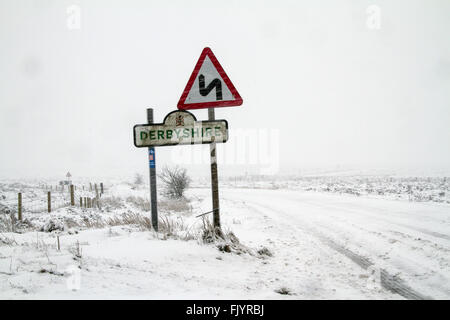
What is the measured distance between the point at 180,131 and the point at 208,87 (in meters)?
0.82

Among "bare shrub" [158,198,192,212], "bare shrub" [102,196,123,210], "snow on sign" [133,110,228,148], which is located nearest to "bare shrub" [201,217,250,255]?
"snow on sign" [133,110,228,148]

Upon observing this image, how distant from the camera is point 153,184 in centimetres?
409

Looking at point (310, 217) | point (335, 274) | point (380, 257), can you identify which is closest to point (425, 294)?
point (335, 274)

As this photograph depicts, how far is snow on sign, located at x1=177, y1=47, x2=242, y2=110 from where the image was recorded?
3.51m

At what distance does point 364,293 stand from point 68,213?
1096 cm

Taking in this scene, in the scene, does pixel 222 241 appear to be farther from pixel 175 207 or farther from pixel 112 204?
pixel 112 204

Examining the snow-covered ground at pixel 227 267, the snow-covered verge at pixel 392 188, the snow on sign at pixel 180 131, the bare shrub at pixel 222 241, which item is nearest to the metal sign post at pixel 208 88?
the snow on sign at pixel 180 131

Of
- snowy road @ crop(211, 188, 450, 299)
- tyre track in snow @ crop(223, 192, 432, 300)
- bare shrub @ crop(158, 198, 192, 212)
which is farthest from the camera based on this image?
bare shrub @ crop(158, 198, 192, 212)

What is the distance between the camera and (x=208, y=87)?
3.54 m

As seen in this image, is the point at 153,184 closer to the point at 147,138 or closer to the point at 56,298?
the point at 147,138

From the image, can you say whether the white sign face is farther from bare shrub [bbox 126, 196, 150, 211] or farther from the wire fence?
the wire fence

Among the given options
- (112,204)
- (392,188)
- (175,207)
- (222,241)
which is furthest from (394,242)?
(392,188)

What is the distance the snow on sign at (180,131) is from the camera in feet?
11.8

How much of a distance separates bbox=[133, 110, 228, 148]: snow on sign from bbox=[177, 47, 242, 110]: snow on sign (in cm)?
23
